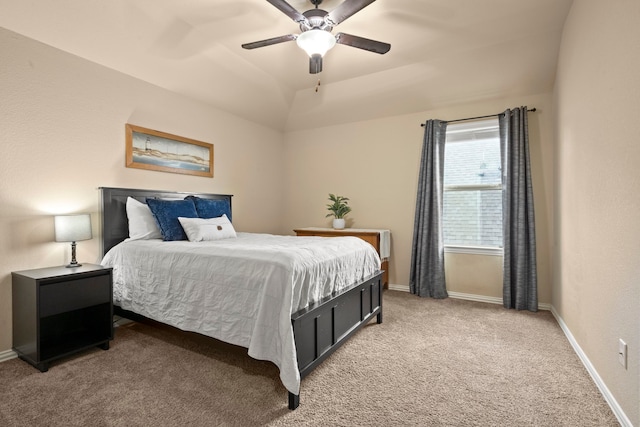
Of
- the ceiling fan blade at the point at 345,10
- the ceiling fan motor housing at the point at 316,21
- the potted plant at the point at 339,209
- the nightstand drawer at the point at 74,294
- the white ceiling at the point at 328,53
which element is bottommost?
the nightstand drawer at the point at 74,294

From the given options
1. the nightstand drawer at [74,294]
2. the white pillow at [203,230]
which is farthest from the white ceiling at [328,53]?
the nightstand drawer at [74,294]

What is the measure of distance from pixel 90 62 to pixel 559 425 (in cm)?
433

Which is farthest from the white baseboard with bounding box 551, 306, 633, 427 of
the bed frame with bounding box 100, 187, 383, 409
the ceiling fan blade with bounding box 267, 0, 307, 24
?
the ceiling fan blade with bounding box 267, 0, 307, 24

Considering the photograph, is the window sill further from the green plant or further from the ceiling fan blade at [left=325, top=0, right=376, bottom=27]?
the ceiling fan blade at [left=325, top=0, right=376, bottom=27]

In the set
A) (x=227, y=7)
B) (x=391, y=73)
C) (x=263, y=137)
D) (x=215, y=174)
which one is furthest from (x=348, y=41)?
(x=263, y=137)

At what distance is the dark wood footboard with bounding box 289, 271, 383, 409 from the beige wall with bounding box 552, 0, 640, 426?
159cm

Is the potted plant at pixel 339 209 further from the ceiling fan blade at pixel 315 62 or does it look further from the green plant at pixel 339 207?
the ceiling fan blade at pixel 315 62

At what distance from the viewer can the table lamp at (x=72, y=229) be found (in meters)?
2.51

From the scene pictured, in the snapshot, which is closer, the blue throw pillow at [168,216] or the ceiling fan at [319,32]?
the ceiling fan at [319,32]

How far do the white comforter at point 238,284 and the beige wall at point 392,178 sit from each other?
179 cm

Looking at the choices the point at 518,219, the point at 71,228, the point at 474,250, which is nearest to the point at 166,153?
the point at 71,228

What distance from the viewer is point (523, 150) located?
362 cm

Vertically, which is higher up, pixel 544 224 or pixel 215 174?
pixel 215 174

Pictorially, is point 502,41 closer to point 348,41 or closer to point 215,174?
point 348,41
